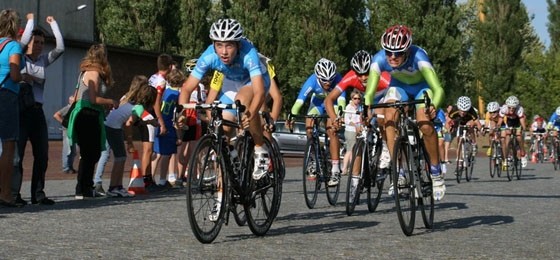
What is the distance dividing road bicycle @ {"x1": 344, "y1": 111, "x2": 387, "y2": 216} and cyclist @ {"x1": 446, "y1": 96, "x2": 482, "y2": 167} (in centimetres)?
1009

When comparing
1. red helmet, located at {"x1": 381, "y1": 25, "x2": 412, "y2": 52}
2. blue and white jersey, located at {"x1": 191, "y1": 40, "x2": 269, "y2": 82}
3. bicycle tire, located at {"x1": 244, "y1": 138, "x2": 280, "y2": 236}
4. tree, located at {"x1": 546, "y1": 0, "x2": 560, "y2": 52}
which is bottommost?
bicycle tire, located at {"x1": 244, "y1": 138, "x2": 280, "y2": 236}

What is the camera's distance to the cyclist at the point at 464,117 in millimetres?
22516

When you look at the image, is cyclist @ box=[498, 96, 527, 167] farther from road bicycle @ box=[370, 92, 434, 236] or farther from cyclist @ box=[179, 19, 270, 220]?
cyclist @ box=[179, 19, 270, 220]

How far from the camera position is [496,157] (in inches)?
944

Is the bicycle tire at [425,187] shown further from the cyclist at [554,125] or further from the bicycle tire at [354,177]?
the cyclist at [554,125]

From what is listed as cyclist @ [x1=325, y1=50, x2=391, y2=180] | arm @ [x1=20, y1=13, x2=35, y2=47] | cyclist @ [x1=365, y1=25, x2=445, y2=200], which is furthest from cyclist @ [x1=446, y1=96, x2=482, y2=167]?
arm @ [x1=20, y1=13, x2=35, y2=47]

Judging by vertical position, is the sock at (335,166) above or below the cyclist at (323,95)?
below

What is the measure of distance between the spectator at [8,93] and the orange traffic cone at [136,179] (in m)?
3.28

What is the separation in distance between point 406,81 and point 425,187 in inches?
64.6

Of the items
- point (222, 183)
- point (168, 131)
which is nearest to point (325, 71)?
point (168, 131)

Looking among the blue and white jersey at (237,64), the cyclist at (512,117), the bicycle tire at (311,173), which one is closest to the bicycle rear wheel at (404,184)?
the blue and white jersey at (237,64)

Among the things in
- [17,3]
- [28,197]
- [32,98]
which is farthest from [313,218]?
[17,3]

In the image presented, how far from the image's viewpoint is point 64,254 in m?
8.39

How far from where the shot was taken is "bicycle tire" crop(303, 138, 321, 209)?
13.8 m
